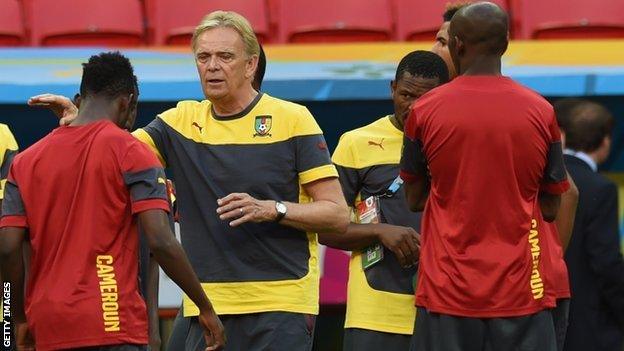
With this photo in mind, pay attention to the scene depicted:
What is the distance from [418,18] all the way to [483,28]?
570cm

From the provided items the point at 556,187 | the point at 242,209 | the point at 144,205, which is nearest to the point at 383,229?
the point at 242,209

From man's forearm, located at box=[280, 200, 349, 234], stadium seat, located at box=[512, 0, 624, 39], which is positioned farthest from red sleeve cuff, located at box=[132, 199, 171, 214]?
stadium seat, located at box=[512, 0, 624, 39]

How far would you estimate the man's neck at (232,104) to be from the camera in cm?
578

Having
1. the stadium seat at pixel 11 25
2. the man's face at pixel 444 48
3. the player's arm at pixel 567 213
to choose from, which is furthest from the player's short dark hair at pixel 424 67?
the stadium seat at pixel 11 25

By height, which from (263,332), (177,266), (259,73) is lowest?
(263,332)

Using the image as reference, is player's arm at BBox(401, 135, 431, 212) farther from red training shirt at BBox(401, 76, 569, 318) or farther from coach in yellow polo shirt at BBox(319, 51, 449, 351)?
coach in yellow polo shirt at BBox(319, 51, 449, 351)

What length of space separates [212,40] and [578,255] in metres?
1.86

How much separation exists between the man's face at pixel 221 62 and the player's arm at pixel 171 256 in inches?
34.5

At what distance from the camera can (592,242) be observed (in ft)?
20.5

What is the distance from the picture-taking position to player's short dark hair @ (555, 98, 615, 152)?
6410 millimetres

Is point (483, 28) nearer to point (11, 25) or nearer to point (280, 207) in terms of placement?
point (280, 207)

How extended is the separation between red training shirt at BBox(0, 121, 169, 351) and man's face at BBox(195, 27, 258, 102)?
30.2 inches

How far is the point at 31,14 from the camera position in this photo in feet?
34.4

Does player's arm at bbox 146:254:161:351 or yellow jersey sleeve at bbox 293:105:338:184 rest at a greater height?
yellow jersey sleeve at bbox 293:105:338:184
